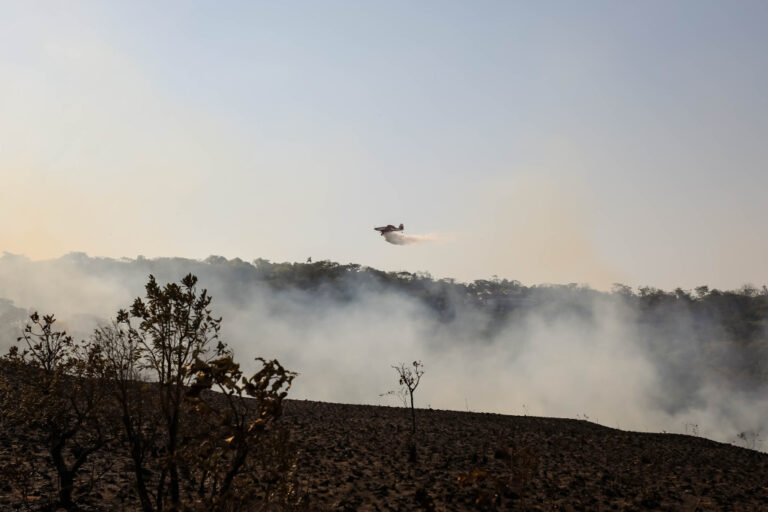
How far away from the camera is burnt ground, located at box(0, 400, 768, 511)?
16.1 m

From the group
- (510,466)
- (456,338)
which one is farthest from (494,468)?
(456,338)

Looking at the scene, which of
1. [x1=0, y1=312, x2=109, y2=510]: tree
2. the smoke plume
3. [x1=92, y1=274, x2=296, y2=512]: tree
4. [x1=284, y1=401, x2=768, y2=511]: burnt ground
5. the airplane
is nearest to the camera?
[x1=92, y1=274, x2=296, y2=512]: tree

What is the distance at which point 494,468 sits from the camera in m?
20.8

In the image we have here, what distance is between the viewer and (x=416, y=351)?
97.5 m

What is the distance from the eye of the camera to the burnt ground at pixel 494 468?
52.7 feet

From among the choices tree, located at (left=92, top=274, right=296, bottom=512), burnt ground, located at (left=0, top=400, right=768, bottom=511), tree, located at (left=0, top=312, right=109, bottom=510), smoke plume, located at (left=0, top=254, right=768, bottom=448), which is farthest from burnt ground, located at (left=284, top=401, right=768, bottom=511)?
smoke plume, located at (left=0, top=254, right=768, bottom=448)

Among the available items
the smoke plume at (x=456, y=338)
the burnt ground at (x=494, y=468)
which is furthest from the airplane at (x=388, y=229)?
the smoke plume at (x=456, y=338)

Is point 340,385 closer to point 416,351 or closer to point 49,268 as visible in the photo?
point 416,351

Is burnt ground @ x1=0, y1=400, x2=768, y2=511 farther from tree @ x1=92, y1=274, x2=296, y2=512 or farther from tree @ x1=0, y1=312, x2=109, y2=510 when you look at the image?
tree @ x1=92, y1=274, x2=296, y2=512

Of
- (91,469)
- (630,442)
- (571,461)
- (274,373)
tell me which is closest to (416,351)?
(630,442)

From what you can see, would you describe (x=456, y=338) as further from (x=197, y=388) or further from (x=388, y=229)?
(x=197, y=388)

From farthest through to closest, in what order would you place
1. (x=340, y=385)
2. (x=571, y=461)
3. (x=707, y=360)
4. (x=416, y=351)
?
(x=416, y=351) < (x=340, y=385) < (x=707, y=360) < (x=571, y=461)

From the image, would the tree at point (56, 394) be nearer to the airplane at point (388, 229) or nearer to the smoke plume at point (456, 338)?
the airplane at point (388, 229)

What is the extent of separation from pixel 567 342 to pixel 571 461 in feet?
249
